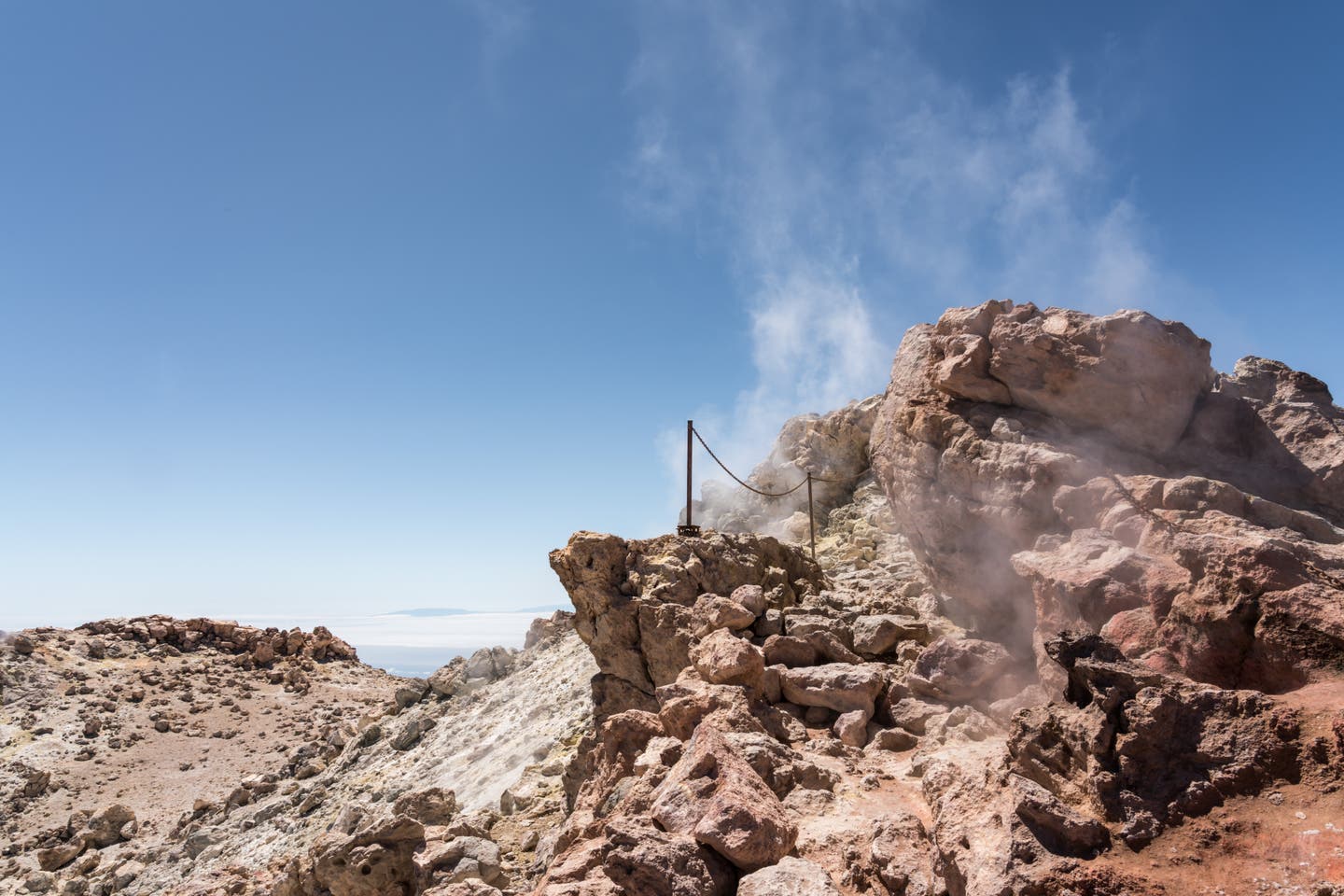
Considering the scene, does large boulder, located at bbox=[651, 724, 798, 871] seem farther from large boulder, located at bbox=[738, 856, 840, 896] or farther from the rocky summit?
large boulder, located at bbox=[738, 856, 840, 896]

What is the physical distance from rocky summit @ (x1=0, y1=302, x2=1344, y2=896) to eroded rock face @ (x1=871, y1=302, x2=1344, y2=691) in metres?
0.04

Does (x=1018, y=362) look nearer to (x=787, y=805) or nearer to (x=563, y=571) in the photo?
(x=787, y=805)

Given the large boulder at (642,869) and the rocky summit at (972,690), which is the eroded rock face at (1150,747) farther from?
the large boulder at (642,869)

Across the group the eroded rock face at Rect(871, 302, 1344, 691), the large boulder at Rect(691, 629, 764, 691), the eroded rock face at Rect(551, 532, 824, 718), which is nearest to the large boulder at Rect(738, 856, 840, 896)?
the eroded rock face at Rect(871, 302, 1344, 691)

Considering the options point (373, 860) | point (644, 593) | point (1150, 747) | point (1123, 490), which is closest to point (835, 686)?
point (1123, 490)

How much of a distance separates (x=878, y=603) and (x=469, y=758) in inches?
414

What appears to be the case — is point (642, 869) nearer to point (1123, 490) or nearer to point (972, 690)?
point (972, 690)

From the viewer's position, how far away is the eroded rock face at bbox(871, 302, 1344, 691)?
19.8 feet

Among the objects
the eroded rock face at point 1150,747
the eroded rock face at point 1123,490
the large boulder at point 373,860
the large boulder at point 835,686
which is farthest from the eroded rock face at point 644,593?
the eroded rock face at point 1150,747

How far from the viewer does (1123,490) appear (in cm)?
812

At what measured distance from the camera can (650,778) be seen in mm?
6922

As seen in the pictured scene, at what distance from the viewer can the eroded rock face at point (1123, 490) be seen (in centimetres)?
603

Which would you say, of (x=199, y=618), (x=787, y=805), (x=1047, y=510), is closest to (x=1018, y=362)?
(x=1047, y=510)

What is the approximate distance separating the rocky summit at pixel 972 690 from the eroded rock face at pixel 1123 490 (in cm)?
4
